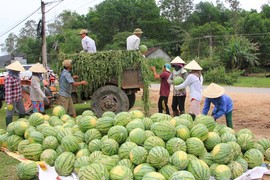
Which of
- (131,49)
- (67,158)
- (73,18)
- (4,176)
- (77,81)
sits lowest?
(4,176)

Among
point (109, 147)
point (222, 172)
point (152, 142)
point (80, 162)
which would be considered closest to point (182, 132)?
point (152, 142)

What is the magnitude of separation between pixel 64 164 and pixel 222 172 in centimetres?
218

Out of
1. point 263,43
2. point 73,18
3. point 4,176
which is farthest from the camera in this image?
point 73,18

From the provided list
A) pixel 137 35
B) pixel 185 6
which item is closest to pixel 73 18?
pixel 185 6

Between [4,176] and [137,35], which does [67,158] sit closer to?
[4,176]

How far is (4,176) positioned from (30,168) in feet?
1.95

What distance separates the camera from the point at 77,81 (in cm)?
927

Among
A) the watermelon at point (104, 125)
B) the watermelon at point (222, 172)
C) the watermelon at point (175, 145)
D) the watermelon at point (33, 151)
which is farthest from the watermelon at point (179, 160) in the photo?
the watermelon at point (33, 151)

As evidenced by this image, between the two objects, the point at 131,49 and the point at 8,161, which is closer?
the point at 8,161

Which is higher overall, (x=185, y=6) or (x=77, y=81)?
(x=185, y=6)

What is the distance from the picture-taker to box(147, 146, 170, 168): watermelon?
14.6 feet

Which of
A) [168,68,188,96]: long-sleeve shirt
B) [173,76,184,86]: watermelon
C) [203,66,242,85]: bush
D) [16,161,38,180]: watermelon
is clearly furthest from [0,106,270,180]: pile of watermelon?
[203,66,242,85]: bush

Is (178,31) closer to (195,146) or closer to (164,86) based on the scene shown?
(164,86)

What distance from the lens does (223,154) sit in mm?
4699
